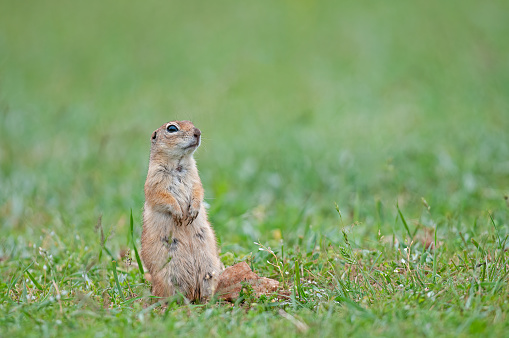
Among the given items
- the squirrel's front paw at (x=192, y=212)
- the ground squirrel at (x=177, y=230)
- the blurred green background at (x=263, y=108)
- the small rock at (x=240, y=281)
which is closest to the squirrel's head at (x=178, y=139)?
the ground squirrel at (x=177, y=230)

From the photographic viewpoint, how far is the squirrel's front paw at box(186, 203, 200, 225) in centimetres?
369

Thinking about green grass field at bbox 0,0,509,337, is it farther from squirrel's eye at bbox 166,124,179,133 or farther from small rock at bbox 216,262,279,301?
squirrel's eye at bbox 166,124,179,133

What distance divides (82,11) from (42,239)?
1259 cm

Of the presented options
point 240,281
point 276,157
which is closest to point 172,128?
point 240,281

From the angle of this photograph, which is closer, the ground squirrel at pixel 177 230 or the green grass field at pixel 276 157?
the green grass field at pixel 276 157

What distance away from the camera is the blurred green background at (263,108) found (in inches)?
232

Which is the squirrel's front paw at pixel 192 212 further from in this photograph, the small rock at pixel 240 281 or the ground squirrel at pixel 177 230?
the small rock at pixel 240 281

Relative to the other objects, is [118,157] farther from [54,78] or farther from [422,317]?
[422,317]

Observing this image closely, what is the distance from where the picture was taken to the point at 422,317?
9.71ft

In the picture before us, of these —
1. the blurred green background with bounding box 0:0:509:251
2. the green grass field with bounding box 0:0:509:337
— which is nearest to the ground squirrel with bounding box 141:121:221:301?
the green grass field with bounding box 0:0:509:337

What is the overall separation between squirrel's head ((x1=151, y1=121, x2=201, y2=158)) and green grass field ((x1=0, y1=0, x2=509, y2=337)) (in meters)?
0.46

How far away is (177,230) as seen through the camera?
3711mm

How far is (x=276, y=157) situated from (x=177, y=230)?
11.9 ft

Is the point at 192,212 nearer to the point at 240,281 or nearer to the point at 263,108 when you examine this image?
the point at 240,281
